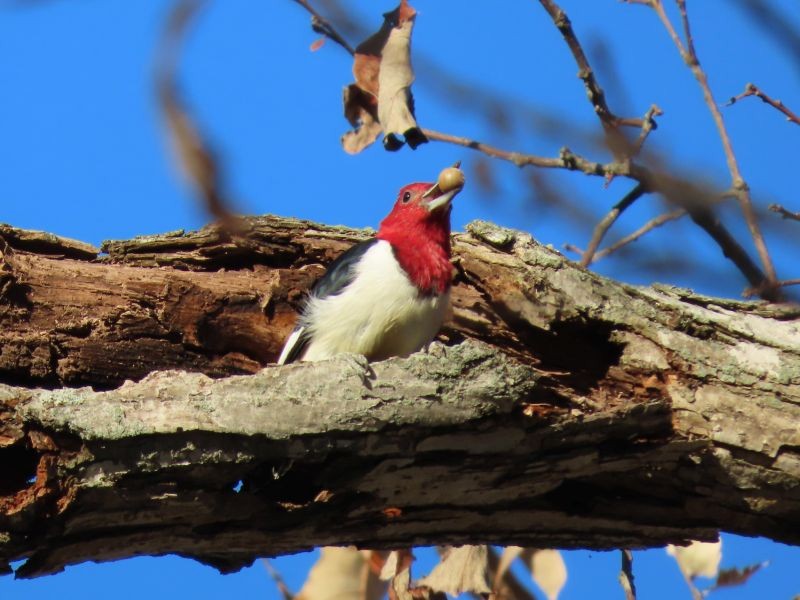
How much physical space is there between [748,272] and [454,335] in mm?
1631

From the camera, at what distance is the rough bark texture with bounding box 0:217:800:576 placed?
3379 millimetres

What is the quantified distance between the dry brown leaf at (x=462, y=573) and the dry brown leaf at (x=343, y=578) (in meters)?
0.26

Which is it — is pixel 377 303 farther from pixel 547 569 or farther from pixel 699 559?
pixel 699 559

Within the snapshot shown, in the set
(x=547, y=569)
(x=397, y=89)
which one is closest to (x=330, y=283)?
(x=547, y=569)

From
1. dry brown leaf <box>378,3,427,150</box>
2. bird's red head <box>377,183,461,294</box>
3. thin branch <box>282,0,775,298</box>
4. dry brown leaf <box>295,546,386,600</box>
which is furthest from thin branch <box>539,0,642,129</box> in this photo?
dry brown leaf <box>295,546,386,600</box>

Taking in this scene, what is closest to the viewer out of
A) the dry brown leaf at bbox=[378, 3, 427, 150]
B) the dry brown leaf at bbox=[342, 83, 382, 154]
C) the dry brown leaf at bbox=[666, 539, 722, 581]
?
the dry brown leaf at bbox=[378, 3, 427, 150]

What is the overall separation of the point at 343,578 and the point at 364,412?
5.17 feet

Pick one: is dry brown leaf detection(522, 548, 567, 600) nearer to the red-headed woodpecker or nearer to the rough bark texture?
the rough bark texture

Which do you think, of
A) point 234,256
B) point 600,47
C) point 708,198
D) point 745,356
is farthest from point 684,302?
point 708,198

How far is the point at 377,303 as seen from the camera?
14.6 feet

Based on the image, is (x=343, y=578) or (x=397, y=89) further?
(x=343, y=578)

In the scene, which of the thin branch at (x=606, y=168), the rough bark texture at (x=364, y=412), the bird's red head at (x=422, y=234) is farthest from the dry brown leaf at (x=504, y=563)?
the thin branch at (x=606, y=168)

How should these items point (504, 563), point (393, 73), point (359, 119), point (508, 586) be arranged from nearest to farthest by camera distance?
point (393, 73), point (359, 119), point (504, 563), point (508, 586)

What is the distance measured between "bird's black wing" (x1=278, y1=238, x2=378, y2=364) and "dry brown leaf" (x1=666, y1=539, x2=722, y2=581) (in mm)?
1792
